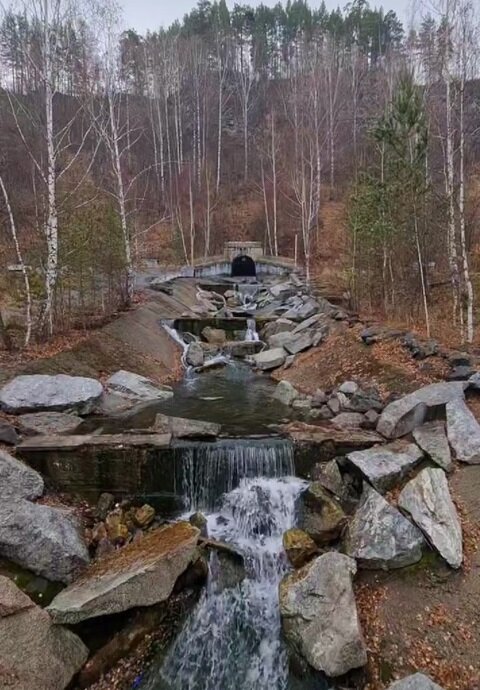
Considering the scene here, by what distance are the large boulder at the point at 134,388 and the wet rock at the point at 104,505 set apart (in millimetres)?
3134

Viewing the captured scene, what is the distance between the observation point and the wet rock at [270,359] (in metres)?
11.2

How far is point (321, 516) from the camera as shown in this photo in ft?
17.6

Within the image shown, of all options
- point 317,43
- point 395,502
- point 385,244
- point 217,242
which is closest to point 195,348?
point 385,244

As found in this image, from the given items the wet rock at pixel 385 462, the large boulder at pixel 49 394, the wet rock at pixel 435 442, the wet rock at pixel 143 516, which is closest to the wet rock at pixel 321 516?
the wet rock at pixel 385 462

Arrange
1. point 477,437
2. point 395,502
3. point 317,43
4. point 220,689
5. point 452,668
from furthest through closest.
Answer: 1. point 317,43
2. point 477,437
3. point 395,502
4. point 220,689
5. point 452,668

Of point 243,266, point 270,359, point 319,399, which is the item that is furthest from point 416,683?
point 243,266

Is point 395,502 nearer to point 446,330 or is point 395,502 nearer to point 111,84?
point 446,330

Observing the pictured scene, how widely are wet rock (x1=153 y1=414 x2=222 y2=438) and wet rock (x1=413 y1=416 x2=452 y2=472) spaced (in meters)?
2.91

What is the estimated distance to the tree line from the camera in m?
10.5

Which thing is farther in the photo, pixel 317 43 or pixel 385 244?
pixel 317 43

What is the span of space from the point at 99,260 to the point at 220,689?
10151 mm

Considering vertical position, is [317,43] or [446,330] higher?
[317,43]

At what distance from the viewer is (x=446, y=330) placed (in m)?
10.9

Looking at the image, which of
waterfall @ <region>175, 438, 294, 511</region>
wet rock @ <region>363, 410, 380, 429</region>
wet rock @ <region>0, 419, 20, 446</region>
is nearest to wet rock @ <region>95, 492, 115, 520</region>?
waterfall @ <region>175, 438, 294, 511</region>
